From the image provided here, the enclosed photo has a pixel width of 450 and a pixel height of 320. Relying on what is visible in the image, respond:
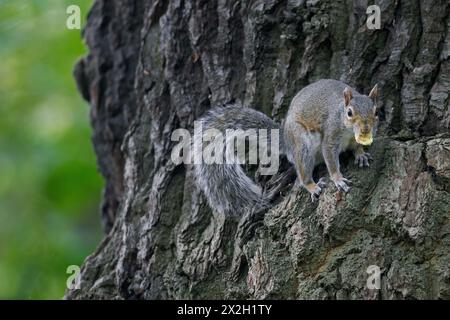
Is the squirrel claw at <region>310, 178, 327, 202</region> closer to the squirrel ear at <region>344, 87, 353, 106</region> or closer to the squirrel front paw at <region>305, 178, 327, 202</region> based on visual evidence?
the squirrel front paw at <region>305, 178, 327, 202</region>

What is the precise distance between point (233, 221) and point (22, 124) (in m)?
3.43

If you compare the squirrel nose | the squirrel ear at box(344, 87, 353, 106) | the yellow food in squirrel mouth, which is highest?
the squirrel ear at box(344, 87, 353, 106)

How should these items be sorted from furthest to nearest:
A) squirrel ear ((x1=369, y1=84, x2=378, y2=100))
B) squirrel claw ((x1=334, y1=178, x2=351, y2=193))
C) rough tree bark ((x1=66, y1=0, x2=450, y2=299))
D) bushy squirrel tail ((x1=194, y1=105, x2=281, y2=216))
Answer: bushy squirrel tail ((x1=194, y1=105, x2=281, y2=216)) < squirrel ear ((x1=369, y1=84, x2=378, y2=100)) < squirrel claw ((x1=334, y1=178, x2=351, y2=193)) < rough tree bark ((x1=66, y1=0, x2=450, y2=299))

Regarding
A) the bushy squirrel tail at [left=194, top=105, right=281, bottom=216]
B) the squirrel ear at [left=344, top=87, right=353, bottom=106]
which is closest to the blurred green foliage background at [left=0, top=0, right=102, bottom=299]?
the bushy squirrel tail at [left=194, top=105, right=281, bottom=216]

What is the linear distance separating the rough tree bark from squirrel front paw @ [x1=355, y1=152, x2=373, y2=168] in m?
0.03

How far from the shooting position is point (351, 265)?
286 centimetres

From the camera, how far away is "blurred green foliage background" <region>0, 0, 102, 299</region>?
5559mm

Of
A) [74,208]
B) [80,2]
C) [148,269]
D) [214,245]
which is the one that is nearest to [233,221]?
[214,245]

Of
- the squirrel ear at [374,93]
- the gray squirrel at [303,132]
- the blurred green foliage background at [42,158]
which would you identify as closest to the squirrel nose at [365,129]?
the gray squirrel at [303,132]

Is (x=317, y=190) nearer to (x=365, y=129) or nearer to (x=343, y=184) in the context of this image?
(x=343, y=184)

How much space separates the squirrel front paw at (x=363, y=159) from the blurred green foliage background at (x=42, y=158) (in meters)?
2.73

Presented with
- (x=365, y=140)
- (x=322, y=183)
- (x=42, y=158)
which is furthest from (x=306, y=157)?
(x=42, y=158)

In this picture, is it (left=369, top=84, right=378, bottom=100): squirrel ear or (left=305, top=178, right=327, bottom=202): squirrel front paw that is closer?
(left=305, top=178, right=327, bottom=202): squirrel front paw
